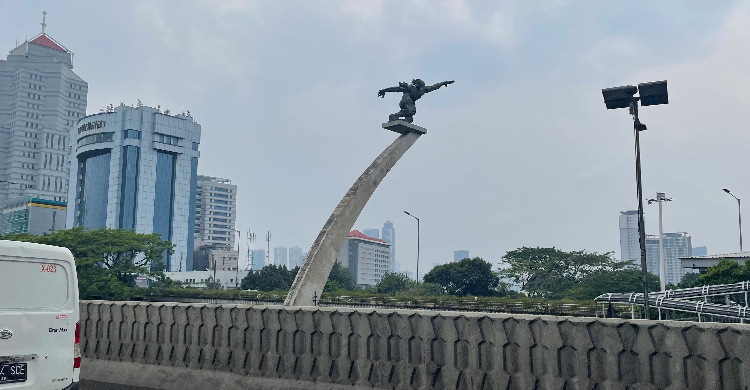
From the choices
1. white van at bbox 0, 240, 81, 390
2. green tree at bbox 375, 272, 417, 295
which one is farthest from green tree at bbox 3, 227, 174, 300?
white van at bbox 0, 240, 81, 390

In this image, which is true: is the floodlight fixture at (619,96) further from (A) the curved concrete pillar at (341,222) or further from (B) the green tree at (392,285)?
(B) the green tree at (392,285)

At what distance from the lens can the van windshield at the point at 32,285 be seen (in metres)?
7.34

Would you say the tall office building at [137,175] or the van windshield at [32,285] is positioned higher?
the tall office building at [137,175]

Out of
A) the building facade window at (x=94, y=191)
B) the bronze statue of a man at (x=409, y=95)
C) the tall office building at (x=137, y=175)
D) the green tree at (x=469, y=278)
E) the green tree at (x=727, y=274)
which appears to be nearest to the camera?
the bronze statue of a man at (x=409, y=95)

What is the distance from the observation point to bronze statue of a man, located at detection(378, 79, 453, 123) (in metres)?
33.5

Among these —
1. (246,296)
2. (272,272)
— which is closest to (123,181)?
(272,272)

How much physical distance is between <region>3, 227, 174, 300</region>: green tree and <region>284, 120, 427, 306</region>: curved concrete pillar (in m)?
41.6

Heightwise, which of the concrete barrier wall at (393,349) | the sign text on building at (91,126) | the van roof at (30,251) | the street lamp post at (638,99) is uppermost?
the sign text on building at (91,126)

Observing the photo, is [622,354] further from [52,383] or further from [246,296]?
[246,296]

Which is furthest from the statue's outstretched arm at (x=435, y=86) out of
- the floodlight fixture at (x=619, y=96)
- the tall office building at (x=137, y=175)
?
the tall office building at (x=137, y=175)

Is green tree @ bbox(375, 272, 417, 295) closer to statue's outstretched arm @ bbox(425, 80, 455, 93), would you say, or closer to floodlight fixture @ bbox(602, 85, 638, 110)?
statue's outstretched arm @ bbox(425, 80, 455, 93)

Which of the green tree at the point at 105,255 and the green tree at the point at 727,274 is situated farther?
the green tree at the point at 105,255

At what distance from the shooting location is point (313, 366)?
1023cm

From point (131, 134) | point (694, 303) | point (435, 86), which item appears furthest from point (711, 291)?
point (131, 134)
